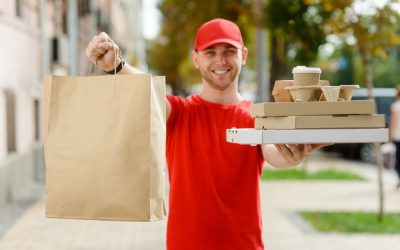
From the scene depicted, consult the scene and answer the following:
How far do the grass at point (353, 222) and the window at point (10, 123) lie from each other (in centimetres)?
543

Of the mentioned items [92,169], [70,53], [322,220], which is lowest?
[322,220]

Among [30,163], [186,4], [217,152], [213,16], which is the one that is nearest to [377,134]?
[217,152]

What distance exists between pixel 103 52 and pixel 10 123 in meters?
11.2

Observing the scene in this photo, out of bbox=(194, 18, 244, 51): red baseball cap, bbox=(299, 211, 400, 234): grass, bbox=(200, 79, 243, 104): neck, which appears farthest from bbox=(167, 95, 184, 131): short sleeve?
bbox=(299, 211, 400, 234): grass

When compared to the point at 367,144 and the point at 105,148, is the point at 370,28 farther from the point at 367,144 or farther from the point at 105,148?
the point at 367,144

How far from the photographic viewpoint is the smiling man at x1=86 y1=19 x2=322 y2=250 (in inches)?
125

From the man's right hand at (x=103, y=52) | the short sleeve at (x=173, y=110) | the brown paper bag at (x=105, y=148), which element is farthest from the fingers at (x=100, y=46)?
the short sleeve at (x=173, y=110)

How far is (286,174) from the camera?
17125mm

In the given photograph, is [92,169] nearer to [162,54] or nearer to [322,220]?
[322,220]

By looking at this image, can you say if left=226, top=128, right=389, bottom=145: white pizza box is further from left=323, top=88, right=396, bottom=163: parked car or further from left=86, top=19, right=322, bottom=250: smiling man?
left=323, top=88, right=396, bottom=163: parked car

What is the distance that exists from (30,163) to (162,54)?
43410mm

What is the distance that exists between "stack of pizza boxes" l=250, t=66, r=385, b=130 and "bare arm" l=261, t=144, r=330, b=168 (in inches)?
7.4

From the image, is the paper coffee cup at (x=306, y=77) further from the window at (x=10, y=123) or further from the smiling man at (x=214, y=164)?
the window at (x=10, y=123)

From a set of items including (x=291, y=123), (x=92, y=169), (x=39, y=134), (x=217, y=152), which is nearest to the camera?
(x=291, y=123)
